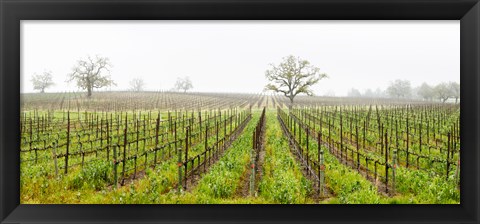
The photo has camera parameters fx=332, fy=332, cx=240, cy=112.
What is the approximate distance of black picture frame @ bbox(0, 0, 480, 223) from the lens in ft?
9.71

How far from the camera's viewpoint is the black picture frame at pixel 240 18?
296 cm

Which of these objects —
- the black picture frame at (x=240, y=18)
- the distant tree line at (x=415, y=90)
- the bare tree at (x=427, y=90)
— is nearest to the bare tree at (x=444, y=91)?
the distant tree line at (x=415, y=90)

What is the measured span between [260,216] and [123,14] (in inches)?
87.5

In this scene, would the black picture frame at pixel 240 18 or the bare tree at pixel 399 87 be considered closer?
the black picture frame at pixel 240 18

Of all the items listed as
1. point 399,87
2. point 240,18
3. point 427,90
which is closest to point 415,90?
point 427,90

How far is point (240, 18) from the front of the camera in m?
3.08

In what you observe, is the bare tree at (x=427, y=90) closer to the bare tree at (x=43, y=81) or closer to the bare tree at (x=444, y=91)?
the bare tree at (x=444, y=91)

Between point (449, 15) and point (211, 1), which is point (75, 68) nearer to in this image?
point (211, 1)

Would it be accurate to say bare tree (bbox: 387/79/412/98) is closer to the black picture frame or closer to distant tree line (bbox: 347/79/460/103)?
distant tree line (bbox: 347/79/460/103)

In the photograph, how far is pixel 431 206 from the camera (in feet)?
9.95

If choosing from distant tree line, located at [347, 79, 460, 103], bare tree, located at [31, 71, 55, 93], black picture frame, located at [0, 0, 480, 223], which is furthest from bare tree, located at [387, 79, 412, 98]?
bare tree, located at [31, 71, 55, 93]
